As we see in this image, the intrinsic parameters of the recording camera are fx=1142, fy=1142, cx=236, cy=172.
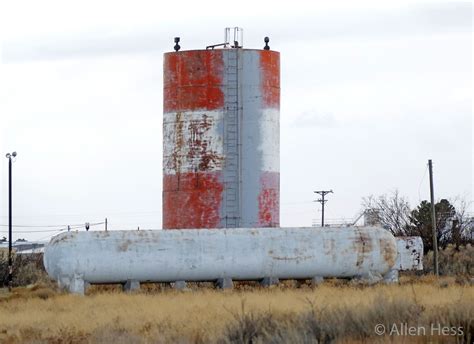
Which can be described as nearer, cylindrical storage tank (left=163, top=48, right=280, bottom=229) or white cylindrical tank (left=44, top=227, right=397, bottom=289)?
white cylindrical tank (left=44, top=227, right=397, bottom=289)

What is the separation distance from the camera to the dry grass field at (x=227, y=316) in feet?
54.4

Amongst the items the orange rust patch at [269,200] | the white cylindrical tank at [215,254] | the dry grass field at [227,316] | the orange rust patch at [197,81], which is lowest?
the dry grass field at [227,316]

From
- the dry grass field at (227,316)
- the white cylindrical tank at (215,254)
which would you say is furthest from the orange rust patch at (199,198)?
the dry grass field at (227,316)

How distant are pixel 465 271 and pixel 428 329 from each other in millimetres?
30993

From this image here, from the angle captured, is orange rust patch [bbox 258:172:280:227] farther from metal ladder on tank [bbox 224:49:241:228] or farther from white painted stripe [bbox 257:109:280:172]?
metal ladder on tank [bbox 224:49:241:228]

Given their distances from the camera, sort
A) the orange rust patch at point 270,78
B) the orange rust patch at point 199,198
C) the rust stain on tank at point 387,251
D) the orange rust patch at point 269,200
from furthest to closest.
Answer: the orange rust patch at point 270,78 → the orange rust patch at point 269,200 → the orange rust patch at point 199,198 → the rust stain on tank at point 387,251

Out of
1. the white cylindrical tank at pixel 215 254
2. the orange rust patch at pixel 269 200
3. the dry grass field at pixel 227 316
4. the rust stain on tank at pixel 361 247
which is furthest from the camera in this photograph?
the orange rust patch at pixel 269 200

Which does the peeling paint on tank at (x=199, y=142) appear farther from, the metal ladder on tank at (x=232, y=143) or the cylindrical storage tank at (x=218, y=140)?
the metal ladder on tank at (x=232, y=143)

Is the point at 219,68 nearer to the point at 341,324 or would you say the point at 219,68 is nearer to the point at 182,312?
the point at 182,312

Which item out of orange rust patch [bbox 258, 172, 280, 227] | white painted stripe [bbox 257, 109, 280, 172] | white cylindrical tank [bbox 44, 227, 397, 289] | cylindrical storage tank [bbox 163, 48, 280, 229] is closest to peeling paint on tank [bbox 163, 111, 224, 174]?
cylindrical storage tank [bbox 163, 48, 280, 229]

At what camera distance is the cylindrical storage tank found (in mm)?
39781

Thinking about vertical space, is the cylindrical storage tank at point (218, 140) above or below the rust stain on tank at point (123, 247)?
above

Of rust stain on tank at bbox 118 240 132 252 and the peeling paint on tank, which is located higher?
the peeling paint on tank

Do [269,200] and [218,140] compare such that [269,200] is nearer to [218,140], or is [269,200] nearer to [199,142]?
[218,140]
